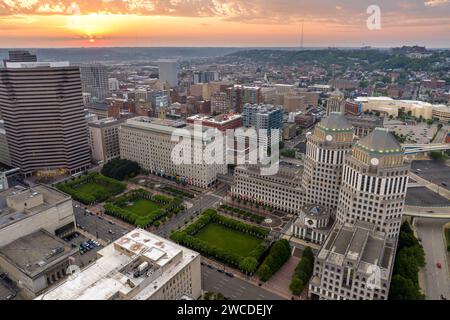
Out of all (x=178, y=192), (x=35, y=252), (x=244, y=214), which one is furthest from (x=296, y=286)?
(x=178, y=192)

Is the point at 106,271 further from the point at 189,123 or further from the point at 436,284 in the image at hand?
the point at 189,123

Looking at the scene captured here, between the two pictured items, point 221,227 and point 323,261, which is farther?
point 221,227

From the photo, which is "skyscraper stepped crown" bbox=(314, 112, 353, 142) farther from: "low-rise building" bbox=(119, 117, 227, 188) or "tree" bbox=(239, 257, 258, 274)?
"low-rise building" bbox=(119, 117, 227, 188)

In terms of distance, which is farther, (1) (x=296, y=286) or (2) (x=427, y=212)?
(2) (x=427, y=212)

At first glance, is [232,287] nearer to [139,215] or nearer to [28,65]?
[139,215]

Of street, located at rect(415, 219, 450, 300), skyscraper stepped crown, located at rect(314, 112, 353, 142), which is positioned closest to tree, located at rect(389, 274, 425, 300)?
street, located at rect(415, 219, 450, 300)
